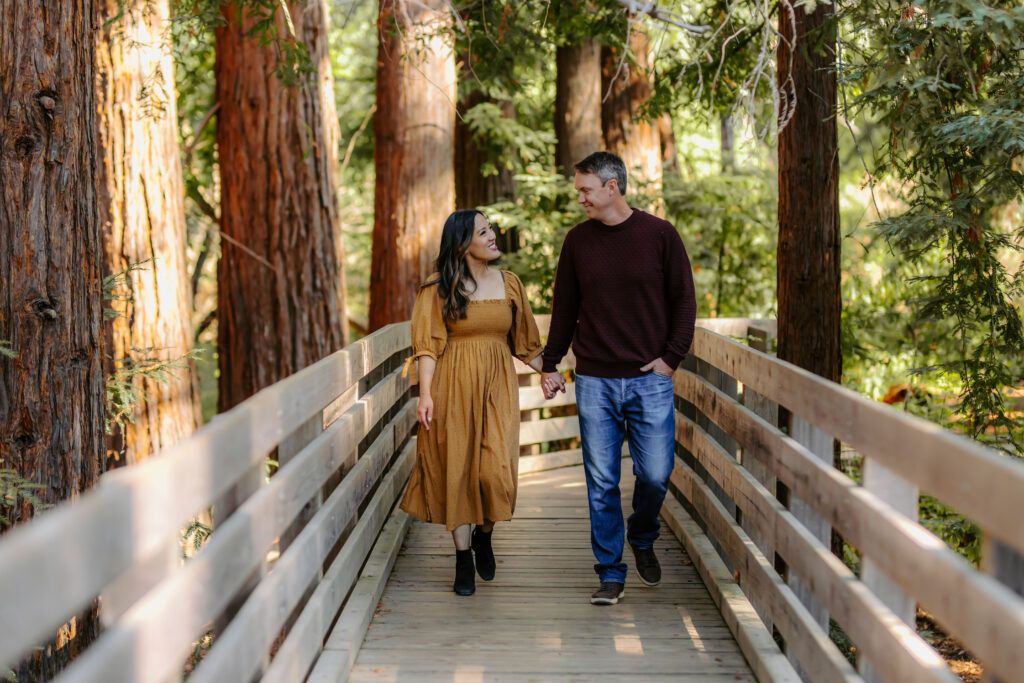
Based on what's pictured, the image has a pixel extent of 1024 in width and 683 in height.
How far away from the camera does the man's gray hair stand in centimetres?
483

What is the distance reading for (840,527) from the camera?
126 inches

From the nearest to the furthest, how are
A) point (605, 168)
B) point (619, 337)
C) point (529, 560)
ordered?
point (605, 168)
point (619, 337)
point (529, 560)

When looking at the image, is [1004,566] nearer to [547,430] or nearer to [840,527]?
[840,527]

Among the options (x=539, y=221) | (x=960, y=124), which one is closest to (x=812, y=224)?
(x=960, y=124)

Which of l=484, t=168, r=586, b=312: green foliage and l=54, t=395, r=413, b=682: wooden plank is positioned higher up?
l=484, t=168, r=586, b=312: green foliage

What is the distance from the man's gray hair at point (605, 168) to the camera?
4828 mm

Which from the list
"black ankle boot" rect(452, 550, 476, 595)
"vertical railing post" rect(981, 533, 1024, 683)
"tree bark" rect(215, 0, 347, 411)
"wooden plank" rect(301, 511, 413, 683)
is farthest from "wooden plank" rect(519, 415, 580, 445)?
"vertical railing post" rect(981, 533, 1024, 683)

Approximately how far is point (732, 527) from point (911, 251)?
2.02 m

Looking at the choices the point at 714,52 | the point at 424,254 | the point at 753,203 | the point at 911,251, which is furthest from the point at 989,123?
the point at 753,203

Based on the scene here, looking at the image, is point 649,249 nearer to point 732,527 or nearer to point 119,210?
point 732,527

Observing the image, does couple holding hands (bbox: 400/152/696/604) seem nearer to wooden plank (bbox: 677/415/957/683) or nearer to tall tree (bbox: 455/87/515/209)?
wooden plank (bbox: 677/415/957/683)

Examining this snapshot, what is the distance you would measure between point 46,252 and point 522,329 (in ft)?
7.33

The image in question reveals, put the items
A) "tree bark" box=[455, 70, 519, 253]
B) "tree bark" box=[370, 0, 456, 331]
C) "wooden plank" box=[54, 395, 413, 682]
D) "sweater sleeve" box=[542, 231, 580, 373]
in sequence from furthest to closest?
1. "tree bark" box=[455, 70, 519, 253]
2. "tree bark" box=[370, 0, 456, 331]
3. "sweater sleeve" box=[542, 231, 580, 373]
4. "wooden plank" box=[54, 395, 413, 682]

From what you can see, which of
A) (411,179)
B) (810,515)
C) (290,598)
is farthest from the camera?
(411,179)
